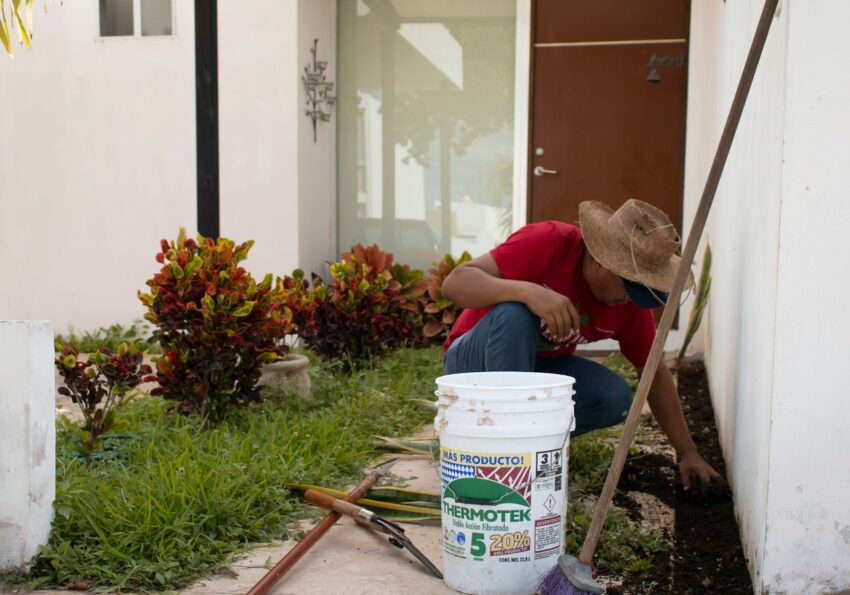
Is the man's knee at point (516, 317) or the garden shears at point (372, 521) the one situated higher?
the man's knee at point (516, 317)

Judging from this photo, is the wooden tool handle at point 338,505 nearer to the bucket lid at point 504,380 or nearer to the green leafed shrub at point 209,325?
the bucket lid at point 504,380

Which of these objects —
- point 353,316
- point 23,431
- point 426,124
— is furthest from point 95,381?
point 426,124

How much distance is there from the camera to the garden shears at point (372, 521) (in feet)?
8.94

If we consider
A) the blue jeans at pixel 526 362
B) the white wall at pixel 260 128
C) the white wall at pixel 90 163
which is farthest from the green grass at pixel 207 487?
the white wall at pixel 90 163

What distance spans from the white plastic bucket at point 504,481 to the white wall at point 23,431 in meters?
1.18

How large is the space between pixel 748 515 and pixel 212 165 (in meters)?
3.22

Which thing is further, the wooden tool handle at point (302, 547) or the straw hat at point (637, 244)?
the straw hat at point (637, 244)

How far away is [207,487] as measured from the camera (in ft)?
10.2

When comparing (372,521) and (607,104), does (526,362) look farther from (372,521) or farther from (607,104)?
(607,104)

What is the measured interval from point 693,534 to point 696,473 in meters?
0.31

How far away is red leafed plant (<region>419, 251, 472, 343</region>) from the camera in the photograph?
6.57 meters

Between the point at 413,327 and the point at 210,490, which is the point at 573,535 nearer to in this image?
the point at 210,490

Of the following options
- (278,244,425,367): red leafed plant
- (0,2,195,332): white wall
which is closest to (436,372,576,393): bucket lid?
(278,244,425,367): red leafed plant

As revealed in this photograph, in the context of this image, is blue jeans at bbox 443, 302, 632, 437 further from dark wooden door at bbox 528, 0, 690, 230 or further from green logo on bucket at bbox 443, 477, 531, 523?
dark wooden door at bbox 528, 0, 690, 230
